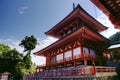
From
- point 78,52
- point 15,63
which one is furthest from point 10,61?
point 78,52

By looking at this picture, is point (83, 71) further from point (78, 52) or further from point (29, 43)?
point (29, 43)

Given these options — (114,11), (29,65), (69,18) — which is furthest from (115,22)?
(29,65)

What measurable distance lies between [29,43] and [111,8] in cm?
4431

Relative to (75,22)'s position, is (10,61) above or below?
below

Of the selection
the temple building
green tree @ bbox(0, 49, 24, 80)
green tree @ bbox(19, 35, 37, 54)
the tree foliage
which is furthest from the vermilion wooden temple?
green tree @ bbox(19, 35, 37, 54)

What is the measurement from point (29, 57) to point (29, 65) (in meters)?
2.81

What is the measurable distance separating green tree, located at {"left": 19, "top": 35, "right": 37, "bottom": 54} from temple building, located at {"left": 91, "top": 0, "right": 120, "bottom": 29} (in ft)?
142

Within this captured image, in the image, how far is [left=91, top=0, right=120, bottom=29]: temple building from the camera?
3.16 m

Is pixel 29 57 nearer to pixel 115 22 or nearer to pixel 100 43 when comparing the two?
pixel 100 43

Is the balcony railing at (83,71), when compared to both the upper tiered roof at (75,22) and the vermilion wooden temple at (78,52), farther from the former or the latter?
the upper tiered roof at (75,22)

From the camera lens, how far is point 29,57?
139ft

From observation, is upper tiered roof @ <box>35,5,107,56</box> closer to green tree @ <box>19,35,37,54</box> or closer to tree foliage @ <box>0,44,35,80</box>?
tree foliage @ <box>0,44,35,80</box>

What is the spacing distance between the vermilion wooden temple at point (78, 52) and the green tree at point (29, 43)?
816 inches

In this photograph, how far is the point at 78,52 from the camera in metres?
17.8
